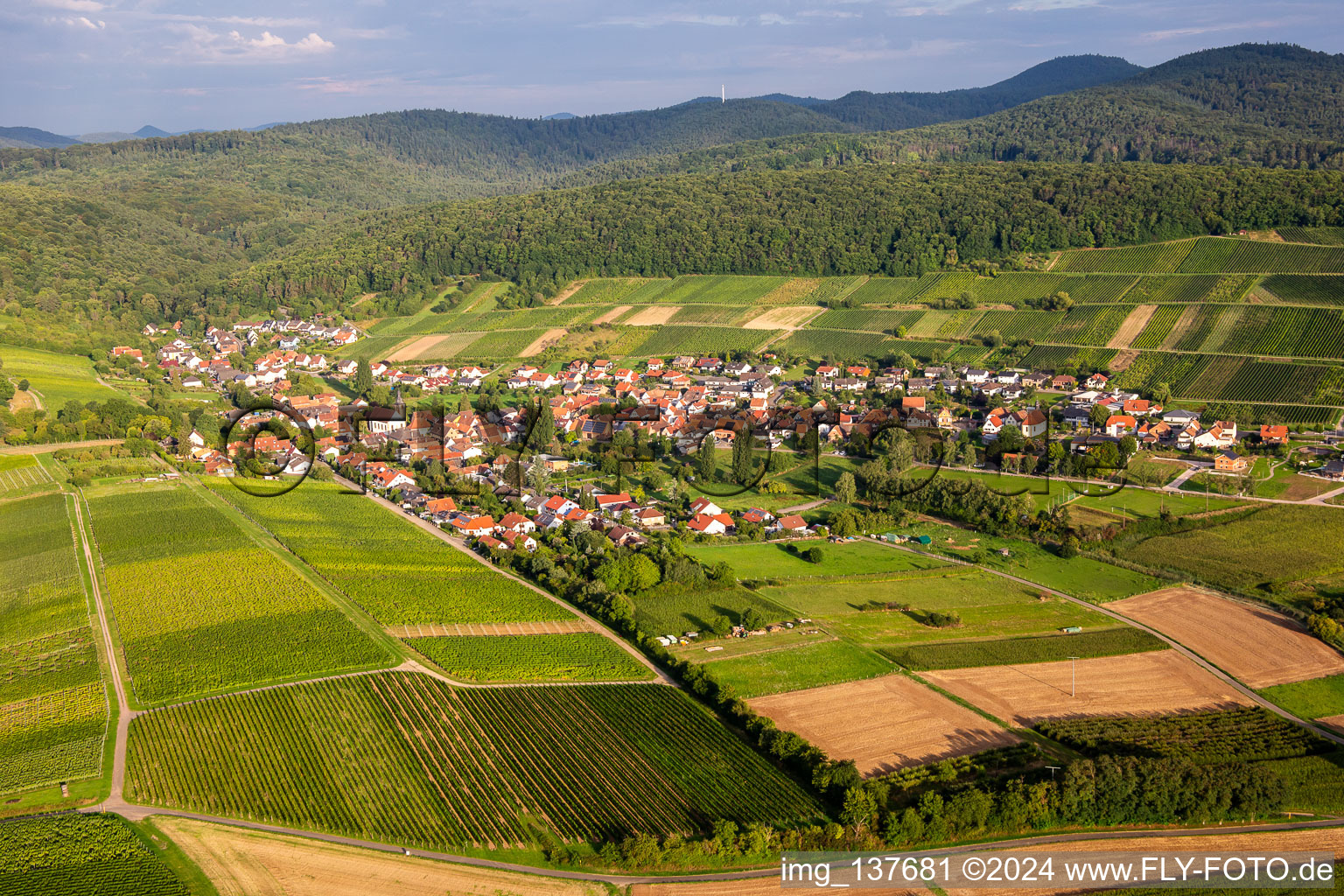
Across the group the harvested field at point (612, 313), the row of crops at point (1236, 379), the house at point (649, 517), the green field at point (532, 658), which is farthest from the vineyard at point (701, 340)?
the green field at point (532, 658)

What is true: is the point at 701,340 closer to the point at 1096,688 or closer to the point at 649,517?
the point at 649,517

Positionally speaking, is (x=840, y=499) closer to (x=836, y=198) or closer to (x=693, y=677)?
(x=693, y=677)

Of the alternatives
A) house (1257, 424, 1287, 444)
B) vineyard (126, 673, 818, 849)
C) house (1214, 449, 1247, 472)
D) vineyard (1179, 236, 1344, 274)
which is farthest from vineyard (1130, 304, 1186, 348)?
vineyard (126, 673, 818, 849)

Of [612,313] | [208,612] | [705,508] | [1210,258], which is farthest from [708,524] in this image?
[1210,258]

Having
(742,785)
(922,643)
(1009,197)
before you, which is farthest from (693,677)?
(1009,197)

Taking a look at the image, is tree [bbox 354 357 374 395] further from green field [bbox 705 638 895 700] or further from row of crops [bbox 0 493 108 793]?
green field [bbox 705 638 895 700]
